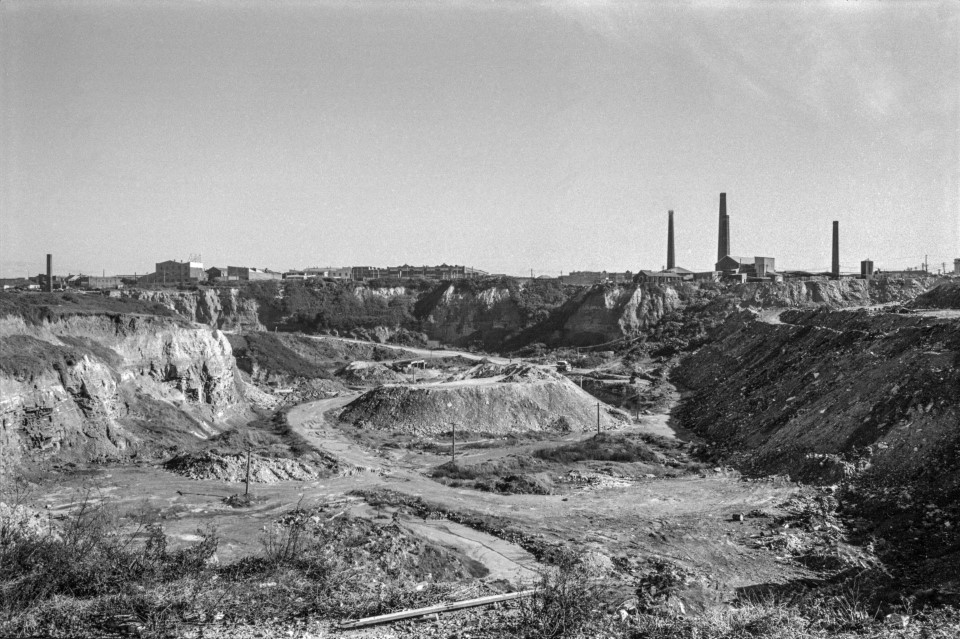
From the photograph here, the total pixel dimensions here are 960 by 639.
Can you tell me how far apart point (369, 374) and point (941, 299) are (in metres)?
46.7

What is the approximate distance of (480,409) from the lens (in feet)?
151

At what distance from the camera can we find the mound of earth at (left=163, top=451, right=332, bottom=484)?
31.2 metres

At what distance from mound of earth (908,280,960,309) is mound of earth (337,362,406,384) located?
4182cm

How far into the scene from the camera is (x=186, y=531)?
23.6m

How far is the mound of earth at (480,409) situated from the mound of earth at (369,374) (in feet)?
54.1

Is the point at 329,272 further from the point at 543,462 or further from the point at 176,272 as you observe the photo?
the point at 543,462

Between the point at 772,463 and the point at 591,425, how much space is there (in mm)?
15398

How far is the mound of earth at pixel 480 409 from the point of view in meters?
45.3

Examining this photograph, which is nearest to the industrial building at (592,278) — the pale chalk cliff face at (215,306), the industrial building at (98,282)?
the pale chalk cliff face at (215,306)

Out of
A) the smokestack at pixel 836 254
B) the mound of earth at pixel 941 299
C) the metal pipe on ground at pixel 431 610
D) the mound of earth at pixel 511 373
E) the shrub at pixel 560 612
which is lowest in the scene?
the metal pipe on ground at pixel 431 610

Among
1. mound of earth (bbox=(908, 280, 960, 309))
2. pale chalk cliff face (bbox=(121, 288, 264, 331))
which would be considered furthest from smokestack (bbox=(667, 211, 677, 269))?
pale chalk cliff face (bbox=(121, 288, 264, 331))

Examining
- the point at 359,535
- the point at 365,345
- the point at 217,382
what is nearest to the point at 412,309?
the point at 365,345

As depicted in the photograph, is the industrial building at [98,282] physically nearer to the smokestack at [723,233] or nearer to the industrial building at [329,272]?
the industrial building at [329,272]

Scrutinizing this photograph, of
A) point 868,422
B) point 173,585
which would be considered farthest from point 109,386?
point 868,422
